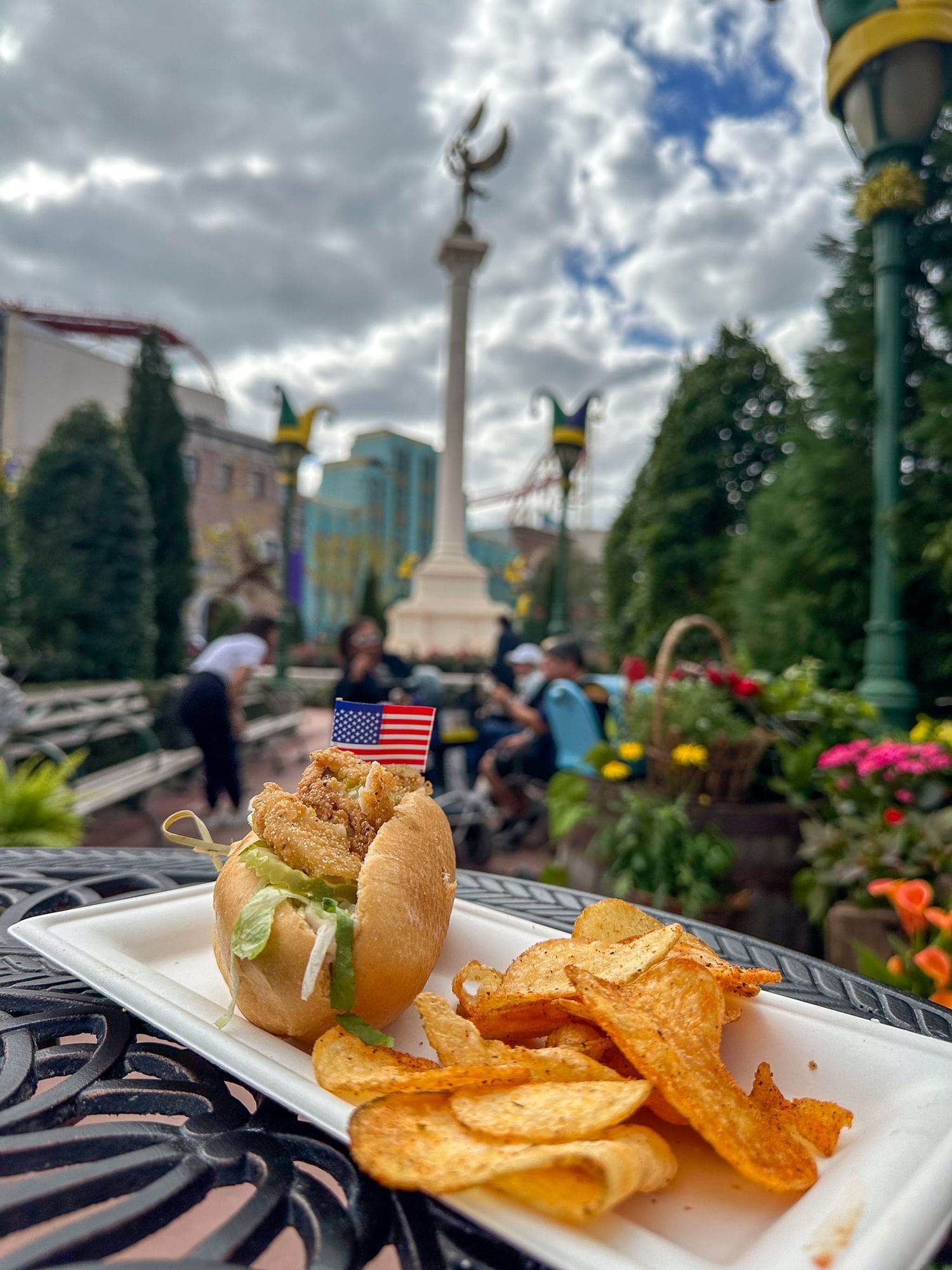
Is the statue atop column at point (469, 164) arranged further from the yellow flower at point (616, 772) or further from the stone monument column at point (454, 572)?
the yellow flower at point (616, 772)

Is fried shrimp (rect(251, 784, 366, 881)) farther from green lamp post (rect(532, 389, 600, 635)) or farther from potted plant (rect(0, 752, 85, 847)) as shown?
green lamp post (rect(532, 389, 600, 635))

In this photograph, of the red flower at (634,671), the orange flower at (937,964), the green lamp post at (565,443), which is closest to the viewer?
the orange flower at (937,964)

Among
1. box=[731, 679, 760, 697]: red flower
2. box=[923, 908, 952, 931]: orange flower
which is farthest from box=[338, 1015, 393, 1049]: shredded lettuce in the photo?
box=[731, 679, 760, 697]: red flower

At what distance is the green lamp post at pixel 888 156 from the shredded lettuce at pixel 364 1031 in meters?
3.42

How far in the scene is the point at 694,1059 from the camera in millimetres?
729

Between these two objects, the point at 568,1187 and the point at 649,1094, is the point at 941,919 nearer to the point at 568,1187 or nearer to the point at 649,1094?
the point at 649,1094

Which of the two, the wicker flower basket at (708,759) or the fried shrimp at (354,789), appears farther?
the wicker flower basket at (708,759)

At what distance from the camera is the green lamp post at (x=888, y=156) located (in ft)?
10.5

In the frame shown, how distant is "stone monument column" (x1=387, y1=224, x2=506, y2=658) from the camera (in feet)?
48.8

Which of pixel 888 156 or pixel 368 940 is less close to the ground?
pixel 888 156

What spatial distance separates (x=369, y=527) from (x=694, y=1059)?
42.6 meters

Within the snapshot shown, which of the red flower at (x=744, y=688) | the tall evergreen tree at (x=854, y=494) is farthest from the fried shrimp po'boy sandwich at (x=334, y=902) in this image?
the tall evergreen tree at (x=854, y=494)

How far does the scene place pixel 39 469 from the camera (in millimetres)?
7590

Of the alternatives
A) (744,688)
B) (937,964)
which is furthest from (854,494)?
(937,964)
